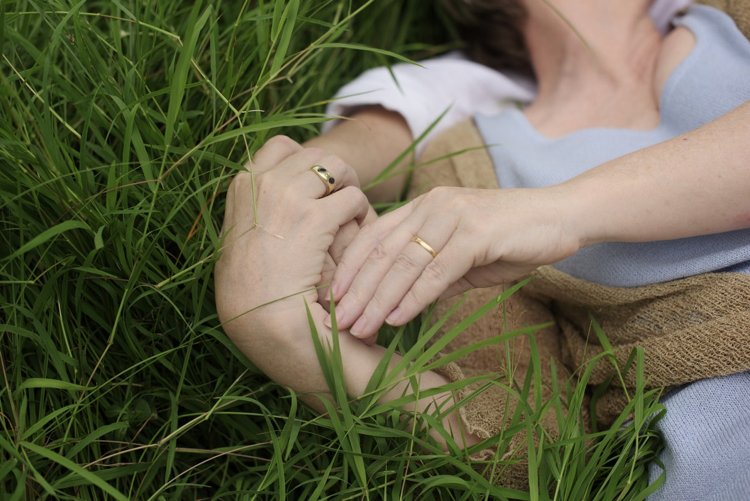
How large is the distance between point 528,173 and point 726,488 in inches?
26.2

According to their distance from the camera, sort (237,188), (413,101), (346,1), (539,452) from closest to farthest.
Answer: (539,452), (237,188), (413,101), (346,1)

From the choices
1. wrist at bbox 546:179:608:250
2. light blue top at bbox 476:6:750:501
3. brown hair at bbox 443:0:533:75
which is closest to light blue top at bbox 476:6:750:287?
light blue top at bbox 476:6:750:501

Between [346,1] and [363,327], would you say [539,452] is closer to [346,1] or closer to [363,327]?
[363,327]

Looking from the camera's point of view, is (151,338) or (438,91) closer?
(151,338)

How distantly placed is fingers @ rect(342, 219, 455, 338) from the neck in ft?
2.26

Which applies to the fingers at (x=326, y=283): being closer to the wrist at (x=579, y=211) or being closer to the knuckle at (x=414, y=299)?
the knuckle at (x=414, y=299)

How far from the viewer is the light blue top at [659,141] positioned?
3.98 ft

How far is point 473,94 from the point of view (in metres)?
1.78

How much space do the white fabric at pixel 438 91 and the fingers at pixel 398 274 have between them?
55 centimetres

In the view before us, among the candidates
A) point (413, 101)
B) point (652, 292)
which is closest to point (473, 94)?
point (413, 101)

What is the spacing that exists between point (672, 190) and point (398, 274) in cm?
44

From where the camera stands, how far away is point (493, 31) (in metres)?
1.89

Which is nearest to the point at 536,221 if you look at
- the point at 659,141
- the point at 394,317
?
the point at 394,317

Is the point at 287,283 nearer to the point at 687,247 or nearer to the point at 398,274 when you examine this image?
the point at 398,274
